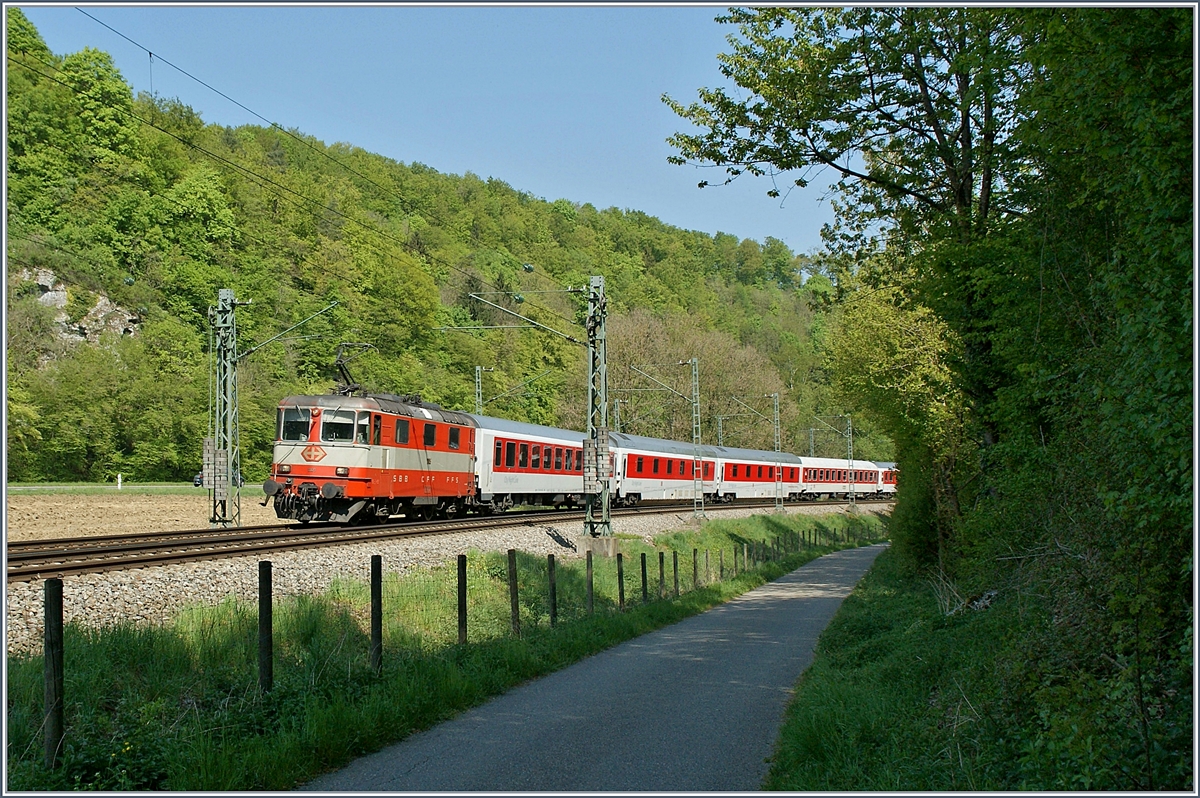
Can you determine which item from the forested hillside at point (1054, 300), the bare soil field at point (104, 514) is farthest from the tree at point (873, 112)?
the bare soil field at point (104, 514)

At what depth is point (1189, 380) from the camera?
5270 mm

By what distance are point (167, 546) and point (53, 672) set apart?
11.0m

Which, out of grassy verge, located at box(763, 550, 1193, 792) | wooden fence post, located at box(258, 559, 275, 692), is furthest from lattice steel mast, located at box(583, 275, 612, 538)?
wooden fence post, located at box(258, 559, 275, 692)

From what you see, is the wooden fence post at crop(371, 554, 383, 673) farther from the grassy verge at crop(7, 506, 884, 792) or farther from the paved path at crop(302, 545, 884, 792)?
the paved path at crop(302, 545, 884, 792)

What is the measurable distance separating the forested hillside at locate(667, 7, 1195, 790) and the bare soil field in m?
18.0

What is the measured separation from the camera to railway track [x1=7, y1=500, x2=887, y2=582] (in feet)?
44.6

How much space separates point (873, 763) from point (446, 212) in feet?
276

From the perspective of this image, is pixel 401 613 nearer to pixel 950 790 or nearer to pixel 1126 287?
pixel 950 790

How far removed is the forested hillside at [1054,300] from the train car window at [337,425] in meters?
10.4

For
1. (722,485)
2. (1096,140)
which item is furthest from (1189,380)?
(722,485)

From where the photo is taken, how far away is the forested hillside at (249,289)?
151ft

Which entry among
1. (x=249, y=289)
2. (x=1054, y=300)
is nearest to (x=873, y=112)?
(x=1054, y=300)

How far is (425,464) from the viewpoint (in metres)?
26.4

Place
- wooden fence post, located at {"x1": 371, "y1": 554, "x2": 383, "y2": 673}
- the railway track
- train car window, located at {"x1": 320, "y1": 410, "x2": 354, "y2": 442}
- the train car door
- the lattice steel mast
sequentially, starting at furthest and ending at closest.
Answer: the train car door
the lattice steel mast
train car window, located at {"x1": 320, "y1": 410, "x2": 354, "y2": 442}
the railway track
wooden fence post, located at {"x1": 371, "y1": 554, "x2": 383, "y2": 673}
